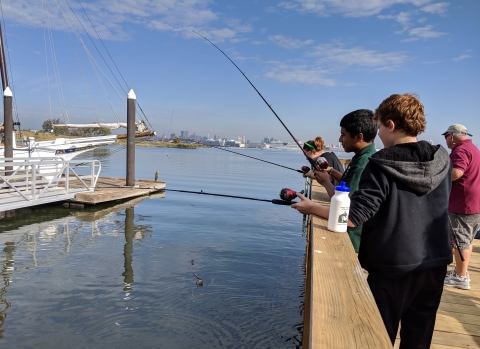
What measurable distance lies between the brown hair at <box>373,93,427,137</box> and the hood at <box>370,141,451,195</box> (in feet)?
0.30

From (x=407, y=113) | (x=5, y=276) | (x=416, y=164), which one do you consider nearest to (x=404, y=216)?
(x=416, y=164)

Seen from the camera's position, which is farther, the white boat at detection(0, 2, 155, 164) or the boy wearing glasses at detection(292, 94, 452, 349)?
the white boat at detection(0, 2, 155, 164)

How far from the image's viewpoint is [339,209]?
2.12 m

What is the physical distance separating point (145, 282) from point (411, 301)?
4790mm

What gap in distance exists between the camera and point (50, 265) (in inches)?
256

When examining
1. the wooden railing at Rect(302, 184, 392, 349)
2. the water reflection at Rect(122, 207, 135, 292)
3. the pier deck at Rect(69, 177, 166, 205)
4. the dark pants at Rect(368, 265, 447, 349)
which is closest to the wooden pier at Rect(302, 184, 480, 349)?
the wooden railing at Rect(302, 184, 392, 349)

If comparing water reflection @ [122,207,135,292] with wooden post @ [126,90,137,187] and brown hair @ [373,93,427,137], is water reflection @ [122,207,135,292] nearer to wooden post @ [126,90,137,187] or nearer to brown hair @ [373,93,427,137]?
wooden post @ [126,90,137,187]

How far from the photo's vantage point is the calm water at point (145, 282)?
446 centimetres

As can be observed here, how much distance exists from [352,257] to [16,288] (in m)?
5.55

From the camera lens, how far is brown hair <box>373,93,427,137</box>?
6.60 ft

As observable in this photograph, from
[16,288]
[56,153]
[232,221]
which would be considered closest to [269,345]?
[16,288]

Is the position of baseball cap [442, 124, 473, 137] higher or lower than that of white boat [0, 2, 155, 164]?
higher

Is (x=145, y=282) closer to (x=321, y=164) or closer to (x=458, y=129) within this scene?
(x=321, y=164)

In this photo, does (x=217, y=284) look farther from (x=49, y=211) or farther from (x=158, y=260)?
(x=49, y=211)
